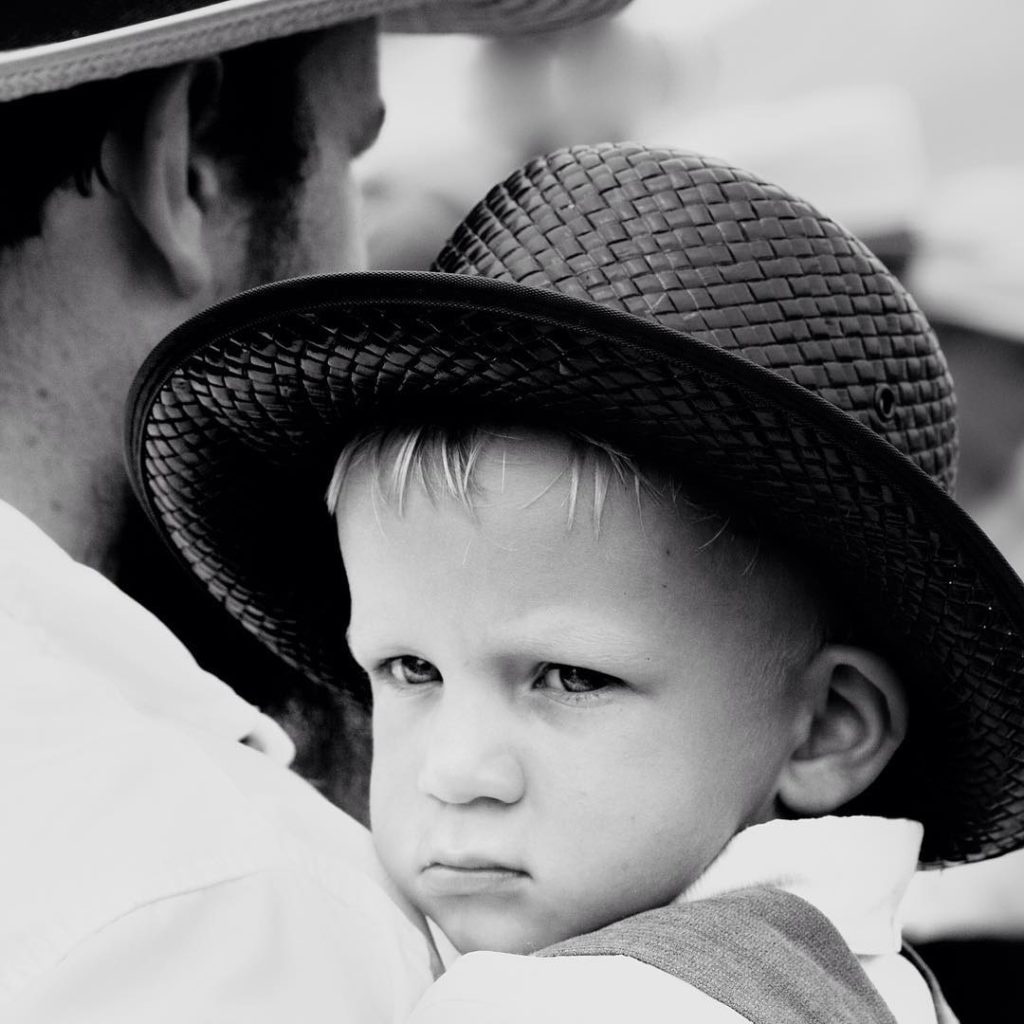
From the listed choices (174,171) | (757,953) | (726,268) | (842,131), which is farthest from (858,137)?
(757,953)

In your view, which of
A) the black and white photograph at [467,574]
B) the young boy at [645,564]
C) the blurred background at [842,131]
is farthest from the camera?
the blurred background at [842,131]

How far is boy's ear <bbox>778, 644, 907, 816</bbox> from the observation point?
1514 mm

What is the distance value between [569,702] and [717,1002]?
381 mm

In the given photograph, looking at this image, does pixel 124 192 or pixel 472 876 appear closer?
pixel 472 876

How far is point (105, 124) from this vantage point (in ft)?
5.14

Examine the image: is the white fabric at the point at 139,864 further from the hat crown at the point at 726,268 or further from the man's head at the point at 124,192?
the hat crown at the point at 726,268

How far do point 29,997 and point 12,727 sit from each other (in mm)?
245

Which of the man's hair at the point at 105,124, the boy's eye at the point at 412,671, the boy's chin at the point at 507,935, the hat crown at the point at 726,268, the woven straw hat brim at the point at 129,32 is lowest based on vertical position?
the boy's chin at the point at 507,935

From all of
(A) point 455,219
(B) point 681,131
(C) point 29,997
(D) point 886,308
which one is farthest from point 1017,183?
(C) point 29,997

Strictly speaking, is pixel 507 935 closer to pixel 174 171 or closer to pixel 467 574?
pixel 467 574

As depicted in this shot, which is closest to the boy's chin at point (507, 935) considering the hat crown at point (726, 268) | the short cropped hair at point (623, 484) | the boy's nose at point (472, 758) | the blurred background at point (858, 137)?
the boy's nose at point (472, 758)

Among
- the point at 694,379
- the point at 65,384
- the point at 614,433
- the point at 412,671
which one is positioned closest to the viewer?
the point at 694,379

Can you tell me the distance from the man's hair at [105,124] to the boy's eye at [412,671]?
0.60 metres

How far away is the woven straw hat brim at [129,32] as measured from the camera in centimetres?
135
